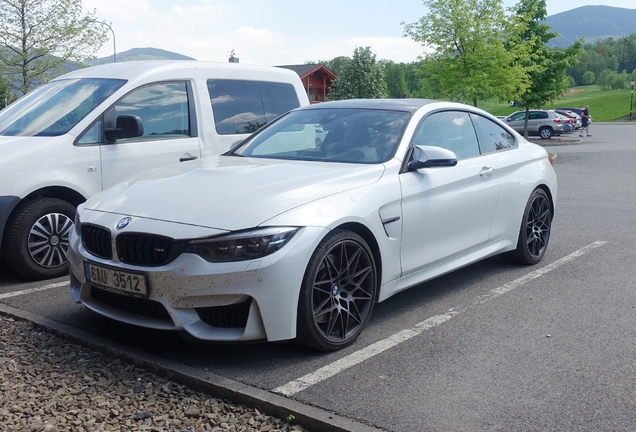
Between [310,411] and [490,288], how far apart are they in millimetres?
2852

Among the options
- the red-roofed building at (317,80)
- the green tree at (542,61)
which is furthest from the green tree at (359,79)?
the green tree at (542,61)

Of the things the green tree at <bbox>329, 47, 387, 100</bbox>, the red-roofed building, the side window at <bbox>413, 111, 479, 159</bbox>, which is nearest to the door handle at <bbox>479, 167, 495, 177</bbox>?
the side window at <bbox>413, 111, 479, 159</bbox>

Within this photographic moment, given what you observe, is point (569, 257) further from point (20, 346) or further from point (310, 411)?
point (20, 346)

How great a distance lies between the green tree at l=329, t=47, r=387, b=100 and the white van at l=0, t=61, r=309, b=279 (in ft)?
184

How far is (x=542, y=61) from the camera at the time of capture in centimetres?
3350

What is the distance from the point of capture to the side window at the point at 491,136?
5.88m

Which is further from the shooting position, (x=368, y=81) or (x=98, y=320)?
(x=368, y=81)

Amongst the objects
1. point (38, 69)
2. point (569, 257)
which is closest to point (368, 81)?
point (38, 69)

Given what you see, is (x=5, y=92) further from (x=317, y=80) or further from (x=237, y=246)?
(x=237, y=246)

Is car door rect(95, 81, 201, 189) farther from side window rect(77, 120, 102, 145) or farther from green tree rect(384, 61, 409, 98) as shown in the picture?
green tree rect(384, 61, 409, 98)

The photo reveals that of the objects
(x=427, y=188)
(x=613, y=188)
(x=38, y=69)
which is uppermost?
(x=38, y=69)

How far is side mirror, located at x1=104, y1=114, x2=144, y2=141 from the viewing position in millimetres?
6180

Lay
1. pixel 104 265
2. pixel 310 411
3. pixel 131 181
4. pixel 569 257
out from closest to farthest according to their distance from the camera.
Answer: pixel 310 411 < pixel 104 265 < pixel 131 181 < pixel 569 257

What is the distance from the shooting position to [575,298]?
5.43 metres
